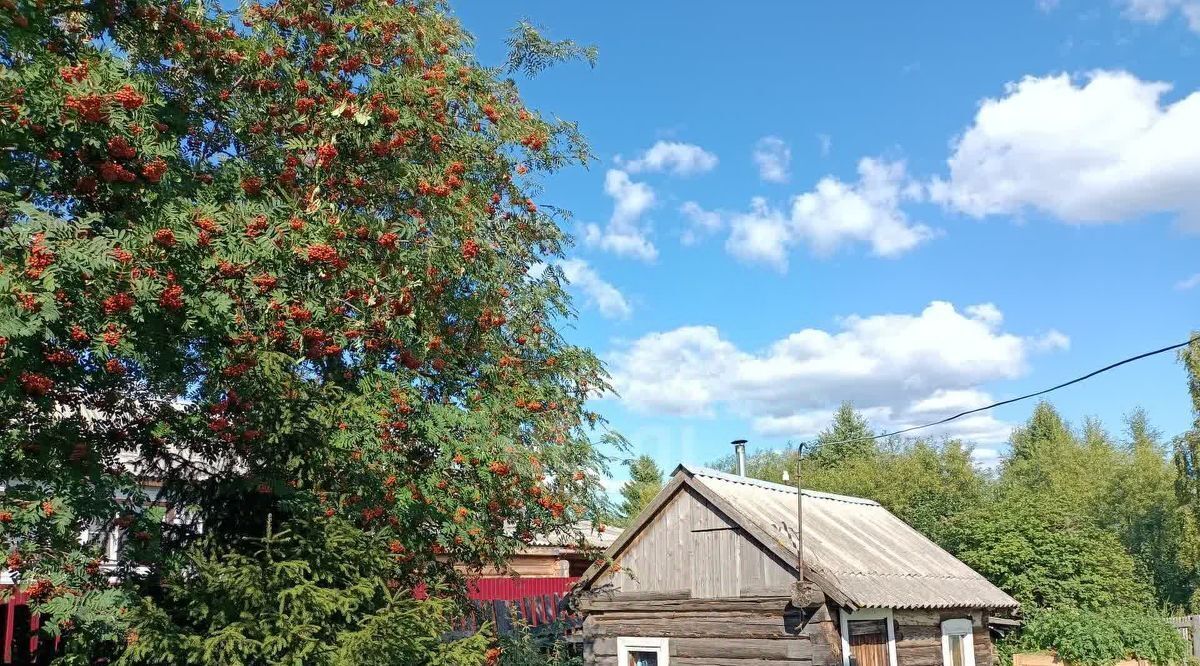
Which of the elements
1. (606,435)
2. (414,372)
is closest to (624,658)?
(606,435)

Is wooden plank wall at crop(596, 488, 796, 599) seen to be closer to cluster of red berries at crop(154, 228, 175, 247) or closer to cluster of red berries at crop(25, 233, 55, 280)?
cluster of red berries at crop(154, 228, 175, 247)

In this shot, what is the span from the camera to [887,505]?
1610 inches

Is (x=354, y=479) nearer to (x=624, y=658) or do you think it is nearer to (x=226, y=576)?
(x=226, y=576)

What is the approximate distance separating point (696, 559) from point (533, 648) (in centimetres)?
325

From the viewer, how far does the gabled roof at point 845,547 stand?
14.3m

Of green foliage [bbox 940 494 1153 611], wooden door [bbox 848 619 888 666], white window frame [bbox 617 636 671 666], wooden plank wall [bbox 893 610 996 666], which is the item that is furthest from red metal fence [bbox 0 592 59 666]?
green foliage [bbox 940 494 1153 611]

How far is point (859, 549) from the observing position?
1652cm

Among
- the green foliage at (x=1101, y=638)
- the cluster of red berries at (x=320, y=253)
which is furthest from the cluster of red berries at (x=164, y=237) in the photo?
the green foliage at (x=1101, y=638)

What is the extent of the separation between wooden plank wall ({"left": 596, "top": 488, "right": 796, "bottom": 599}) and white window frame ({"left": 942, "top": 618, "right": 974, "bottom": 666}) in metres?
4.69

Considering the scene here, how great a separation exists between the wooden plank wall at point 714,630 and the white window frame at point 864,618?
0.34m

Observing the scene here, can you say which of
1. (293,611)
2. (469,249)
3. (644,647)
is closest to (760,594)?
(644,647)

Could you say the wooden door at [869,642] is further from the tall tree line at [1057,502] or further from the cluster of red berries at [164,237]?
the cluster of red berries at [164,237]

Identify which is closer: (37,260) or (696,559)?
(37,260)

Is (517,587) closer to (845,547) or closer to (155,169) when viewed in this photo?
(845,547)
